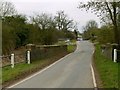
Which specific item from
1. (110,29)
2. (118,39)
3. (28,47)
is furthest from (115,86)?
(110,29)

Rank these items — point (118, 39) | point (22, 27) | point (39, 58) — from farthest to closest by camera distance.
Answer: point (22, 27) < point (118, 39) < point (39, 58)

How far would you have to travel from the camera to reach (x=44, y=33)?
54469 millimetres

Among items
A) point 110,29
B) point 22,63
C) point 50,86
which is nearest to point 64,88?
point 50,86

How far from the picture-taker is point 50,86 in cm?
1418

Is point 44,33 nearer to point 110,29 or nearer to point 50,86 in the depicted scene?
point 110,29

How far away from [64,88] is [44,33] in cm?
4113

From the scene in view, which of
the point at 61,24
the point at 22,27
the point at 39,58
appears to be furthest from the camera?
the point at 61,24

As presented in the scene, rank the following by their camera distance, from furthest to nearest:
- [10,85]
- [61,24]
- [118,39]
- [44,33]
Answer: [61,24] → [44,33] → [118,39] → [10,85]

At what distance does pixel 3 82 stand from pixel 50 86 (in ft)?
8.19

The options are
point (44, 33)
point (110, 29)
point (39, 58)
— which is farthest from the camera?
point (44, 33)

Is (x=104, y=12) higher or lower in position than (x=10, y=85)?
higher

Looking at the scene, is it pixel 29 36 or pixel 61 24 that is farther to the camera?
pixel 61 24

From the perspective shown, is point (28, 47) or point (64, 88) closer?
point (64, 88)

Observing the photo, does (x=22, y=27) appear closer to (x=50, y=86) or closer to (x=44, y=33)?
(x=44, y=33)
